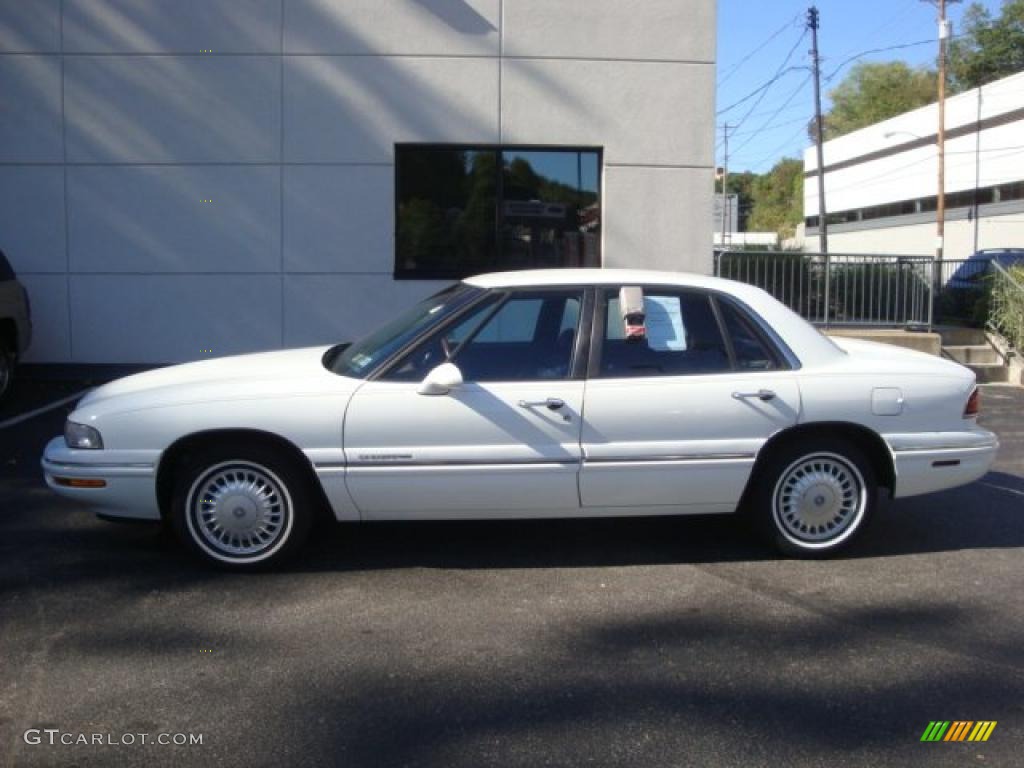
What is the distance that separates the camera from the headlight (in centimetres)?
573

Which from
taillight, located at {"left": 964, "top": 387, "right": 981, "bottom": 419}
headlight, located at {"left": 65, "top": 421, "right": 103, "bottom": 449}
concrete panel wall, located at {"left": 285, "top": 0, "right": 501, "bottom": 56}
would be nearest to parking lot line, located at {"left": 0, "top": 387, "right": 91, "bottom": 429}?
concrete panel wall, located at {"left": 285, "top": 0, "right": 501, "bottom": 56}

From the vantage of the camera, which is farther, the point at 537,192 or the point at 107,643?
the point at 537,192

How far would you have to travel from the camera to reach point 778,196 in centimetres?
10656

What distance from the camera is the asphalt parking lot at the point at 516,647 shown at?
13.1 feet

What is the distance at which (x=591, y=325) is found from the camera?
6023 millimetres

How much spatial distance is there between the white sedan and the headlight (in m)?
0.02

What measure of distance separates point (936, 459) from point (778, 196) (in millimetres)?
104273

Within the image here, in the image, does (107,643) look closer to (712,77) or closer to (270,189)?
(270,189)

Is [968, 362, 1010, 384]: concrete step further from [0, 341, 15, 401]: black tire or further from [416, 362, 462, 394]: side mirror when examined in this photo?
[0, 341, 15, 401]: black tire

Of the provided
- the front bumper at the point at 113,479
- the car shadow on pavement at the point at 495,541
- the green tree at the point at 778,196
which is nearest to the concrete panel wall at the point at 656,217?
the car shadow on pavement at the point at 495,541

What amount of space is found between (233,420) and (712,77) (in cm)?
853

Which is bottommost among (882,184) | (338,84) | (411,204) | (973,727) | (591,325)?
(973,727)

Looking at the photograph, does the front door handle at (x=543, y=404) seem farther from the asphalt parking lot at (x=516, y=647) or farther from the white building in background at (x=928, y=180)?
the white building in background at (x=928, y=180)

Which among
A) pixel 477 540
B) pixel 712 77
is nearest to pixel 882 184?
pixel 712 77
